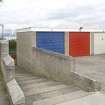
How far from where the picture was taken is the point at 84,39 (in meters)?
16.5

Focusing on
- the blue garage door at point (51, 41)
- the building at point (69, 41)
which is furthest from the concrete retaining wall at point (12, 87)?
the blue garage door at point (51, 41)

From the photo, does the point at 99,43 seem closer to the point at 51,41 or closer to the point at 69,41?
the point at 69,41

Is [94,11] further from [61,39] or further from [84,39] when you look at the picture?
[61,39]

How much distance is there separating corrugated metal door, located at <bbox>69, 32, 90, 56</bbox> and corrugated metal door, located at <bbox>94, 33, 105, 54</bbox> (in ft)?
3.00

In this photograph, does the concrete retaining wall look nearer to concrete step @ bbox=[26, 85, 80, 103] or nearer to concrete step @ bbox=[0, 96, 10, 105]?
concrete step @ bbox=[0, 96, 10, 105]

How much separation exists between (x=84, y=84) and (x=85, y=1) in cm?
1170

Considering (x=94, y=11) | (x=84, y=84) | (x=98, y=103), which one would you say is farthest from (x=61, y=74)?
(x=94, y=11)

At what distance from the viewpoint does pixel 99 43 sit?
17453 mm

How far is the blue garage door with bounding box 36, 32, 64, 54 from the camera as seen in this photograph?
1262 cm

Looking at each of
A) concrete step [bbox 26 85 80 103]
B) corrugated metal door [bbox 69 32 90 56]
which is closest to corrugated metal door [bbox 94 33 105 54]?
corrugated metal door [bbox 69 32 90 56]

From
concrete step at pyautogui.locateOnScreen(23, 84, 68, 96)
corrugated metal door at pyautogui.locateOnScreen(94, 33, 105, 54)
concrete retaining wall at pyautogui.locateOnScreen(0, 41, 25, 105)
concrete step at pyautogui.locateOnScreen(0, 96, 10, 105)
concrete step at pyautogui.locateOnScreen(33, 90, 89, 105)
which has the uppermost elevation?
corrugated metal door at pyautogui.locateOnScreen(94, 33, 105, 54)

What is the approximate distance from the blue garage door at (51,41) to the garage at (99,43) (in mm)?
4099

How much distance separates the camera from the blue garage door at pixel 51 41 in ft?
41.4

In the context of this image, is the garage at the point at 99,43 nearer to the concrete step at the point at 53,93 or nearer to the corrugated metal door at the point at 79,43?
the corrugated metal door at the point at 79,43
